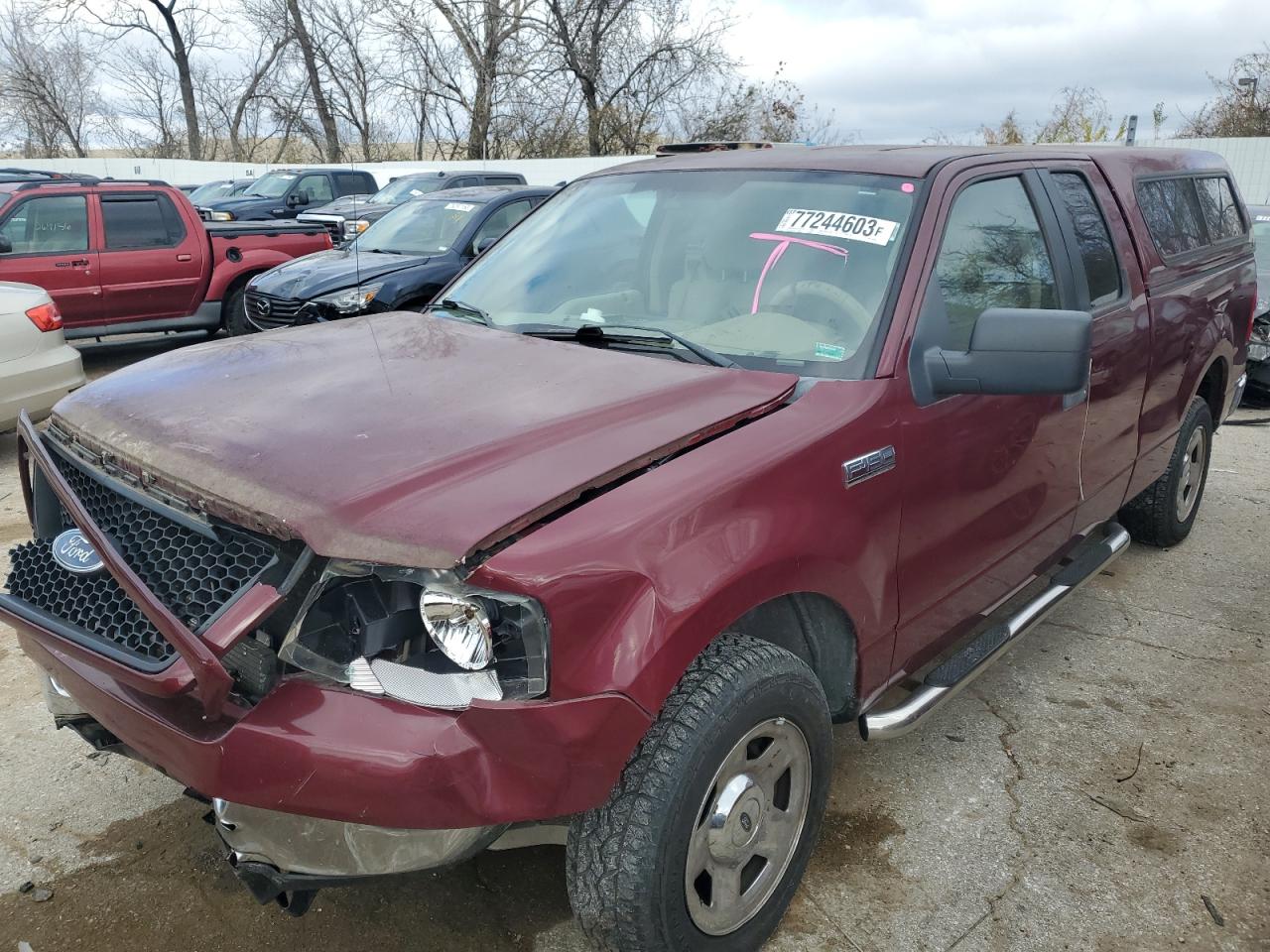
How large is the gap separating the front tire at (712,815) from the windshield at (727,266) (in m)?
0.90

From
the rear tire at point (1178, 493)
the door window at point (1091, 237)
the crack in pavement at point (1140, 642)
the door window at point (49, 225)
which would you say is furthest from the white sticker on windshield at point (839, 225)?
the door window at point (49, 225)

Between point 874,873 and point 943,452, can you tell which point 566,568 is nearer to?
point 943,452

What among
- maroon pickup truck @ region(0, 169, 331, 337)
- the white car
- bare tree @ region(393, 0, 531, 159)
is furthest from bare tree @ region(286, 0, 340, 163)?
the white car

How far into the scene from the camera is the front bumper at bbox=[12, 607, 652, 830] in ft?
5.94

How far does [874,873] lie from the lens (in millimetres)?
2805

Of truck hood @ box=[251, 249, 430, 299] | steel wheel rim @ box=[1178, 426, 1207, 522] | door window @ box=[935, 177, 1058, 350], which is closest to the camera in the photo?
door window @ box=[935, 177, 1058, 350]

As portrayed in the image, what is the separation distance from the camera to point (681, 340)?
2.85m

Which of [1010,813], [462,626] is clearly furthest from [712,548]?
[1010,813]

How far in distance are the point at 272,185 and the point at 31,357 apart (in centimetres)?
1470

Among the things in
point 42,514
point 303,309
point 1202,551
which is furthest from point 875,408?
point 303,309

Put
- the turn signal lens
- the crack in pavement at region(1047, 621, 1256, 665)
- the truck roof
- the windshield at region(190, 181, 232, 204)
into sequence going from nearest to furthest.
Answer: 1. the truck roof
2. the crack in pavement at region(1047, 621, 1256, 665)
3. the turn signal lens
4. the windshield at region(190, 181, 232, 204)

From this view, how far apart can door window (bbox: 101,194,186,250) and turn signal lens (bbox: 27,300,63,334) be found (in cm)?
352

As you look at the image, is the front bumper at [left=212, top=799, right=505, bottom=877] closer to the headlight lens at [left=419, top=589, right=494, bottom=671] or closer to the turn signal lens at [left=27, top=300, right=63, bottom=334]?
the headlight lens at [left=419, top=589, right=494, bottom=671]

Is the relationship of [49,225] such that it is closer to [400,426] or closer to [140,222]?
[140,222]
